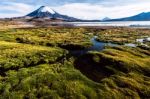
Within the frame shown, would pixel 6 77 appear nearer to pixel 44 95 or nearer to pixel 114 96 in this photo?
pixel 44 95

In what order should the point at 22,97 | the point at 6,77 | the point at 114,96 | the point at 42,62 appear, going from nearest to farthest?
the point at 22,97 → the point at 114,96 → the point at 6,77 → the point at 42,62

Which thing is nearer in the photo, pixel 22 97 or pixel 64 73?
pixel 22 97

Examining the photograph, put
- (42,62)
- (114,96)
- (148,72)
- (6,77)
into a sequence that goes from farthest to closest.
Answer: (42,62)
(148,72)
(6,77)
(114,96)

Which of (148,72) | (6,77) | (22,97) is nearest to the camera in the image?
(22,97)

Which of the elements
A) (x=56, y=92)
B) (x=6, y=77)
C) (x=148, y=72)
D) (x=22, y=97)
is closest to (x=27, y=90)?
(x=22, y=97)

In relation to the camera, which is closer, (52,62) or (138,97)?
→ (138,97)

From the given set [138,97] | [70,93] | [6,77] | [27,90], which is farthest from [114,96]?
[6,77]

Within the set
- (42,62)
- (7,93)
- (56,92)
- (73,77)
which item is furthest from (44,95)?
(42,62)

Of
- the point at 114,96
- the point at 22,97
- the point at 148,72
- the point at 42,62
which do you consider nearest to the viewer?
the point at 22,97

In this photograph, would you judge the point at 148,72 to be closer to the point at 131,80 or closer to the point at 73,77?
the point at 131,80
